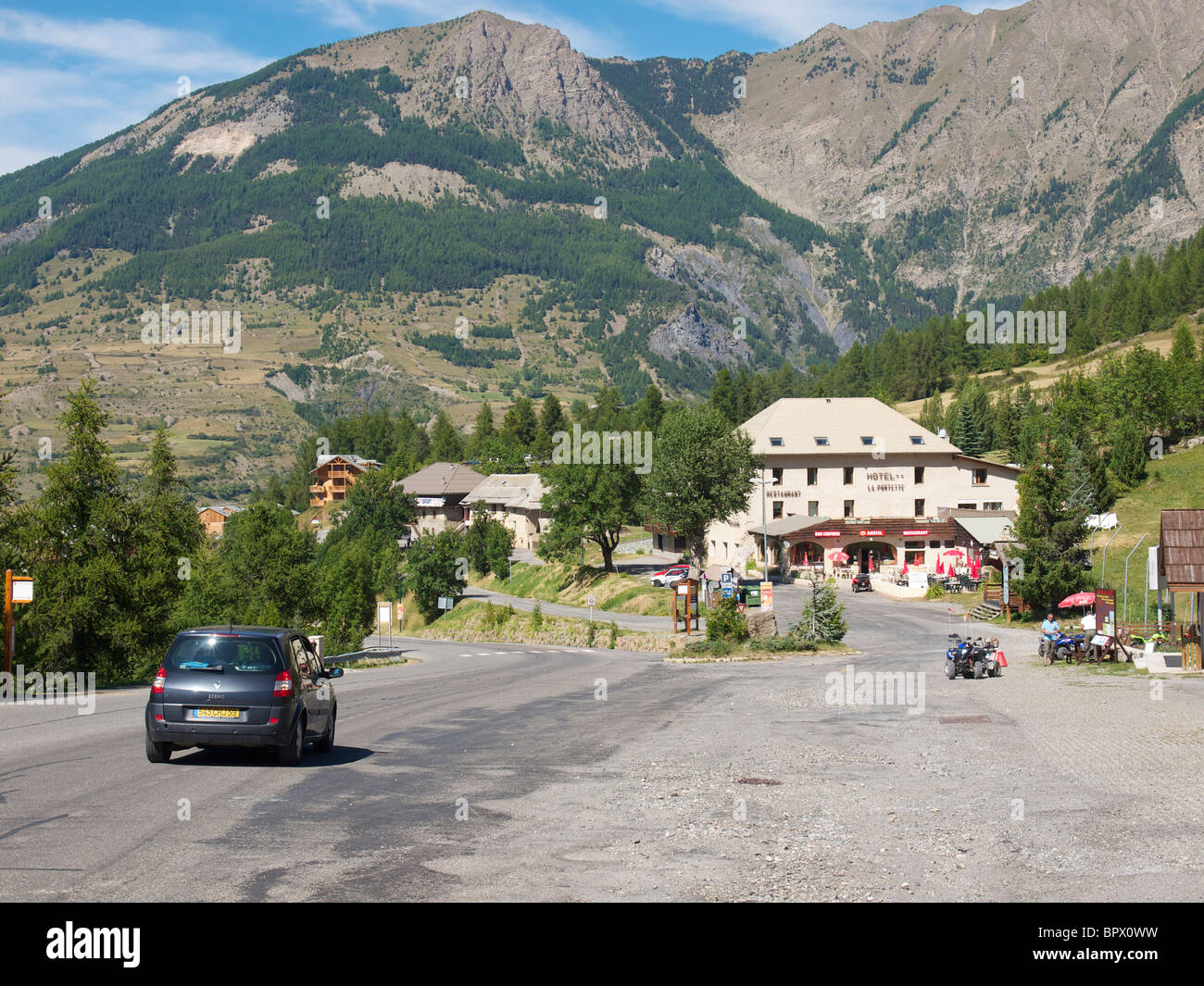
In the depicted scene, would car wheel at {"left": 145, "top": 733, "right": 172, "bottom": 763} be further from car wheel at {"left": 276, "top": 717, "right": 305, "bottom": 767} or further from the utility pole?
the utility pole

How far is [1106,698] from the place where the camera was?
83.3 ft

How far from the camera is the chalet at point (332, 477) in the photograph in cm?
18125

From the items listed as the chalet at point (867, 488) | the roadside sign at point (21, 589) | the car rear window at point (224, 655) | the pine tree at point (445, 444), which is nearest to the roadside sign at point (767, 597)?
the roadside sign at point (21, 589)

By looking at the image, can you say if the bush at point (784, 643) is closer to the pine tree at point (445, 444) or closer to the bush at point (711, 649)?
the bush at point (711, 649)

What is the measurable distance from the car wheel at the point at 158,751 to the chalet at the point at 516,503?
96.0 meters

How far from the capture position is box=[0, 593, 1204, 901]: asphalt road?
9430 mm

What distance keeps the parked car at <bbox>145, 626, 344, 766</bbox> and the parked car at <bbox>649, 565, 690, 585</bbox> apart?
6158 centimetres

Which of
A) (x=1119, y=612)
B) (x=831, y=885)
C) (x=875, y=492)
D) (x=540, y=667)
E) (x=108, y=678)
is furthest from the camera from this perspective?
(x=875, y=492)

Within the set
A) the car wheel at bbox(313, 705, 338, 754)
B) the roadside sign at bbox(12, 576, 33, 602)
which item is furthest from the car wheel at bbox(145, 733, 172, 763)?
the roadside sign at bbox(12, 576, 33, 602)

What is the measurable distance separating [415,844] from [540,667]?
106 feet

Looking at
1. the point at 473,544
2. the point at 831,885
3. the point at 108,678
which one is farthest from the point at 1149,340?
the point at 831,885

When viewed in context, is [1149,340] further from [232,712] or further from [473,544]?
[232,712]

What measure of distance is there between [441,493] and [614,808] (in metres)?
134

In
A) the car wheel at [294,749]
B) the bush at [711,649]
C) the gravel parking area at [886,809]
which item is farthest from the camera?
the bush at [711,649]
